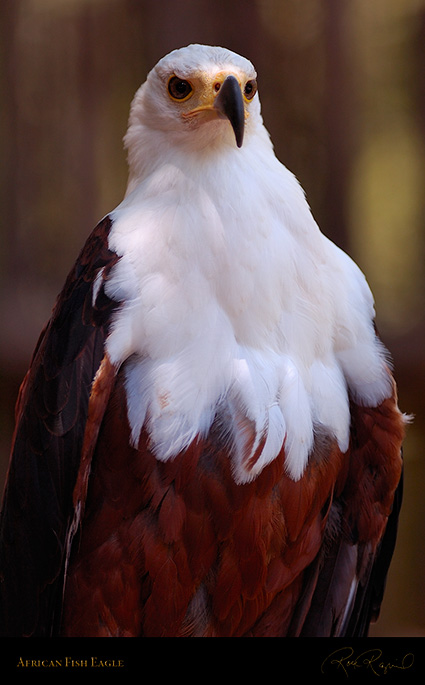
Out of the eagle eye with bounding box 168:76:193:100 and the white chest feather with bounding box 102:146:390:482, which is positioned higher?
the eagle eye with bounding box 168:76:193:100

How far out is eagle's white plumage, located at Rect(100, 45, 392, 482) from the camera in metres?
1.45

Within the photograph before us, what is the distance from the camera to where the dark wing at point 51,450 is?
1.44 m

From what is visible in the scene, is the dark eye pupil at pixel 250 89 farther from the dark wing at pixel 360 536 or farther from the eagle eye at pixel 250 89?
the dark wing at pixel 360 536

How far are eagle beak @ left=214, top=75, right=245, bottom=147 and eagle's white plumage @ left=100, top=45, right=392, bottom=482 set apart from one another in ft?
0.16

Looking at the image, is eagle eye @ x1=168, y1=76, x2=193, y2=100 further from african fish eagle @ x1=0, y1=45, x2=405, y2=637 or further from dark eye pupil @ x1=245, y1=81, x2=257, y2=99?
dark eye pupil @ x1=245, y1=81, x2=257, y2=99

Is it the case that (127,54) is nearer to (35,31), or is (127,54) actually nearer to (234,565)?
(35,31)

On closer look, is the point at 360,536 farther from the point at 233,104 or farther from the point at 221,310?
the point at 233,104

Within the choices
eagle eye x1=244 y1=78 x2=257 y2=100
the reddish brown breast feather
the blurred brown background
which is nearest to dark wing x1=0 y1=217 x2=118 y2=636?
the reddish brown breast feather

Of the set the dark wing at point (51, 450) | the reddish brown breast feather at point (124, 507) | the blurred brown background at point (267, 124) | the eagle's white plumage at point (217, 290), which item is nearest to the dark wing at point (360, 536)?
the reddish brown breast feather at point (124, 507)

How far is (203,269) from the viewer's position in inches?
57.9
